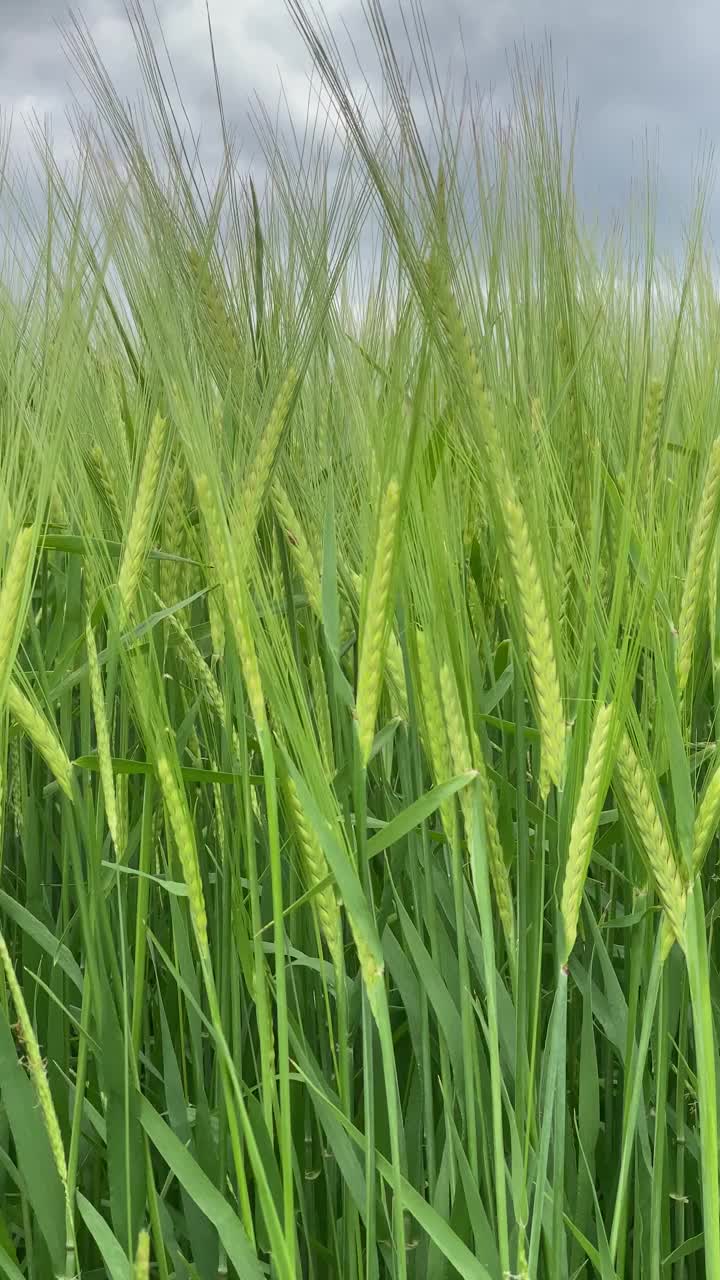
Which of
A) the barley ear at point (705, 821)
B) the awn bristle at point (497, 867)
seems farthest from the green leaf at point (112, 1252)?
the barley ear at point (705, 821)

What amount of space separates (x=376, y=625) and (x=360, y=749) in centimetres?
7

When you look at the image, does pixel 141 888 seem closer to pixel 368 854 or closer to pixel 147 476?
pixel 368 854

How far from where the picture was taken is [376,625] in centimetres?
59

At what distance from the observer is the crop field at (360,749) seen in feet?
1.97

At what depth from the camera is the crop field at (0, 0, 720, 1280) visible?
23.6 inches

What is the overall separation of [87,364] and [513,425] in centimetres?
45

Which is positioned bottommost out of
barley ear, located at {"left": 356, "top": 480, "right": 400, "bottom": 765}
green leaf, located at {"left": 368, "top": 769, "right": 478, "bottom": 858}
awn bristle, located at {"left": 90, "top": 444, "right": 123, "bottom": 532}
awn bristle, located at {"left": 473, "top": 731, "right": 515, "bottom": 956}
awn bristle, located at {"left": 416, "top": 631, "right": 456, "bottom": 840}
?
awn bristle, located at {"left": 473, "top": 731, "right": 515, "bottom": 956}

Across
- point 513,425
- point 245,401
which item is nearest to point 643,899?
point 513,425

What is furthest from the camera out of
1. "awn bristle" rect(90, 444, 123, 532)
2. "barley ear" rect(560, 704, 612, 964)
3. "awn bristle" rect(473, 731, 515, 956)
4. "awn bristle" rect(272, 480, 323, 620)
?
"awn bristle" rect(90, 444, 123, 532)

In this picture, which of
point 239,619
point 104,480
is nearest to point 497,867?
point 239,619

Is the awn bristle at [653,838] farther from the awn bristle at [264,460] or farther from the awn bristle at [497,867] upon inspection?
the awn bristle at [264,460]

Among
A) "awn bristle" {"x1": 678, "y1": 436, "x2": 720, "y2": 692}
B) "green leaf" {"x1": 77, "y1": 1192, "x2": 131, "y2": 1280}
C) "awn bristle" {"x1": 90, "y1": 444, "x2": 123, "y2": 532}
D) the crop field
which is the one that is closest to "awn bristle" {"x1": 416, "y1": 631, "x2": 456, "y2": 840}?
the crop field

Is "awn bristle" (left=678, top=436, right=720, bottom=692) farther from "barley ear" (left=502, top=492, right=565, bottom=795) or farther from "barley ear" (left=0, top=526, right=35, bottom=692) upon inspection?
"barley ear" (left=0, top=526, right=35, bottom=692)

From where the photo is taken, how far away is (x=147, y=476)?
76cm
